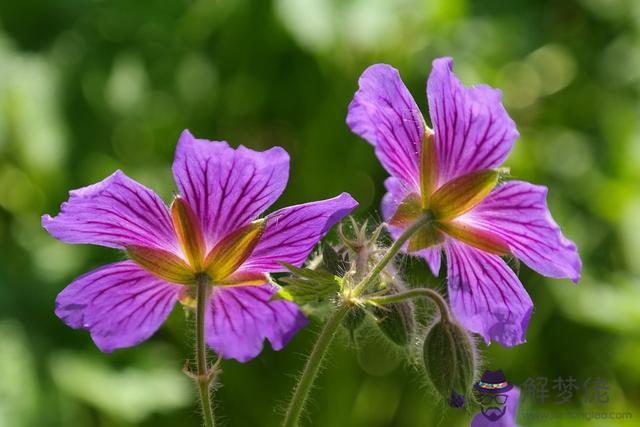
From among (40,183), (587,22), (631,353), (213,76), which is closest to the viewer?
(631,353)

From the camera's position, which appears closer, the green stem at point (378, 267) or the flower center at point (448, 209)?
A: the green stem at point (378, 267)

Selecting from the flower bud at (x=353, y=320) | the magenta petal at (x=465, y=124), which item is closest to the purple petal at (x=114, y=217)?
the flower bud at (x=353, y=320)

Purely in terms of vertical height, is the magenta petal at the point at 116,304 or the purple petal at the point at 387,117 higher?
the purple petal at the point at 387,117

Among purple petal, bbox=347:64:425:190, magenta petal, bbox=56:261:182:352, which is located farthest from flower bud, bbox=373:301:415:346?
magenta petal, bbox=56:261:182:352

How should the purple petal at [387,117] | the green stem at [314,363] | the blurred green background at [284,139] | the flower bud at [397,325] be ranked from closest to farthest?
the green stem at [314,363]
the purple petal at [387,117]
the flower bud at [397,325]
the blurred green background at [284,139]

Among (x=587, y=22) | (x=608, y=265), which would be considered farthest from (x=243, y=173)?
(x=587, y=22)

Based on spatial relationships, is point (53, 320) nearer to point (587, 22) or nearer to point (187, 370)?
point (187, 370)

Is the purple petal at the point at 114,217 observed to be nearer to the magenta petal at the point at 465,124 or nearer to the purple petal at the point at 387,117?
the purple petal at the point at 387,117

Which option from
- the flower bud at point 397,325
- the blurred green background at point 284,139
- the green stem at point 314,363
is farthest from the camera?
the blurred green background at point 284,139
